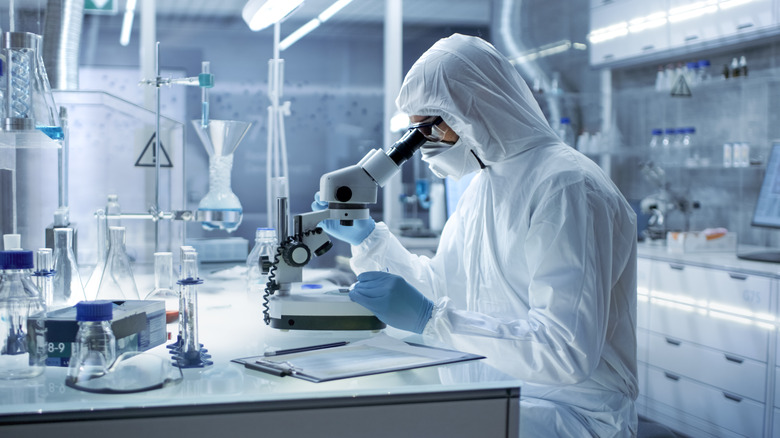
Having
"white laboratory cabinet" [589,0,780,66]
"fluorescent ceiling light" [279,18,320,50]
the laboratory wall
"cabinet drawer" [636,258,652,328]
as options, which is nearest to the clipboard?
"cabinet drawer" [636,258,652,328]

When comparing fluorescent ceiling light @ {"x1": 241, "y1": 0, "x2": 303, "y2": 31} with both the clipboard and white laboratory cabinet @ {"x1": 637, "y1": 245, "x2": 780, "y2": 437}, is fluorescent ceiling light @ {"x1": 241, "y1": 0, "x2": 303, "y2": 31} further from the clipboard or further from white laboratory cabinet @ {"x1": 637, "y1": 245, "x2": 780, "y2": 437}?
white laboratory cabinet @ {"x1": 637, "y1": 245, "x2": 780, "y2": 437}

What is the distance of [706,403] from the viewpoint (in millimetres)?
2914

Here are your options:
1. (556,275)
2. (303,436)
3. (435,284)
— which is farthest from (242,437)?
(435,284)

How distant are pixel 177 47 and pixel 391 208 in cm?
163

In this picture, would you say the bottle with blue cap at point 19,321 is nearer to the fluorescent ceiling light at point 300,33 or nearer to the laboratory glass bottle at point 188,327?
the laboratory glass bottle at point 188,327

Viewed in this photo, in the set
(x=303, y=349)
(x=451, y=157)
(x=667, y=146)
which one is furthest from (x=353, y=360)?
(x=667, y=146)

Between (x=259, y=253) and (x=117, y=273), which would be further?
(x=259, y=253)

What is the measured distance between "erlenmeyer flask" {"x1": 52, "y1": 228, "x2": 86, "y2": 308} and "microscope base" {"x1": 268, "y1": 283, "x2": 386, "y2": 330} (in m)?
0.50

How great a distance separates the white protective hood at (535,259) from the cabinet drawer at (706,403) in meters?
1.49

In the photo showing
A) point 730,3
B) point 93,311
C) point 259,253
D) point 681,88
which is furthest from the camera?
point 681,88

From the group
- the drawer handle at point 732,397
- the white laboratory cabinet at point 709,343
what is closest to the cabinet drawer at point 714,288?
the white laboratory cabinet at point 709,343

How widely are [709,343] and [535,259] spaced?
1833mm

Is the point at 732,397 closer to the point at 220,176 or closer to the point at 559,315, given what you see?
the point at 559,315

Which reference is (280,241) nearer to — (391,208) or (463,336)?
(463,336)
